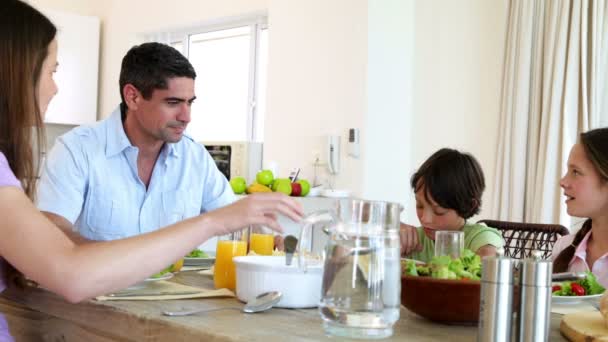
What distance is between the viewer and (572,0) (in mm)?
3635

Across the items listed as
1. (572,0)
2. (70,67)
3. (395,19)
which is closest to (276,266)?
(572,0)

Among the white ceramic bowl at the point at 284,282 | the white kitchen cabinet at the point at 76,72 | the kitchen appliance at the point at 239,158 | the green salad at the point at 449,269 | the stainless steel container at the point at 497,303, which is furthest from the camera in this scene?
the white kitchen cabinet at the point at 76,72

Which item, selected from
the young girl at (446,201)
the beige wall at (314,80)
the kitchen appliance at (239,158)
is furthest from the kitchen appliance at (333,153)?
the young girl at (446,201)

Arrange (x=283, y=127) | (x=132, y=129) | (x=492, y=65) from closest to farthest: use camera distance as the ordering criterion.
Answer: (x=132, y=129)
(x=492, y=65)
(x=283, y=127)

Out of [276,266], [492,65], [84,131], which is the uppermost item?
[492,65]

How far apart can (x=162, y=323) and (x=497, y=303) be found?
548mm

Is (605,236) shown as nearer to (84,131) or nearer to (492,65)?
(84,131)

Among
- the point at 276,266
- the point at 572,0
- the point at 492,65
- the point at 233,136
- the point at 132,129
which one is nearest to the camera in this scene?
the point at 276,266

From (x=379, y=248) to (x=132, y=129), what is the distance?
4.70 ft

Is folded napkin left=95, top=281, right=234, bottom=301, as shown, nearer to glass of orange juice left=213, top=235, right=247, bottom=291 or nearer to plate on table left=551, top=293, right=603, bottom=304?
glass of orange juice left=213, top=235, right=247, bottom=291

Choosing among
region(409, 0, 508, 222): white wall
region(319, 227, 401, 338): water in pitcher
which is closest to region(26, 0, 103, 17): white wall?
region(409, 0, 508, 222): white wall

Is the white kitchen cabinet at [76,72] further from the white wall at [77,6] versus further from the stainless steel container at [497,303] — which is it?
the stainless steel container at [497,303]

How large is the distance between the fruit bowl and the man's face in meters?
1.23

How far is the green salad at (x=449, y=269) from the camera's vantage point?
4.12 ft
